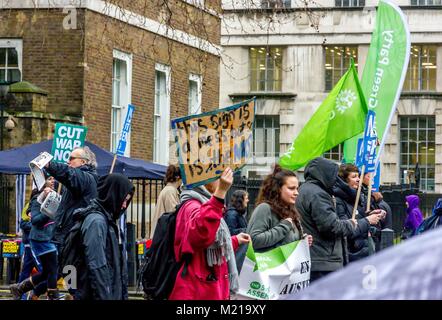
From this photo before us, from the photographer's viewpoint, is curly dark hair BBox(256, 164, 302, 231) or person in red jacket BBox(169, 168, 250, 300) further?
curly dark hair BBox(256, 164, 302, 231)

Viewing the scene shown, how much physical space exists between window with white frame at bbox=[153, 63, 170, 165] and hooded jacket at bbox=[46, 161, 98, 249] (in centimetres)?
1511

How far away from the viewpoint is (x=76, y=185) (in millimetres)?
11242

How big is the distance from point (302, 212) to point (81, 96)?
13922 mm

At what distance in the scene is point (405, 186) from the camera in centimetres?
3278

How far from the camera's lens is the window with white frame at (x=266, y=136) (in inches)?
1956

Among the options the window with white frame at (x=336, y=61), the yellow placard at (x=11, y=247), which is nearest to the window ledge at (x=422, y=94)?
the window with white frame at (x=336, y=61)

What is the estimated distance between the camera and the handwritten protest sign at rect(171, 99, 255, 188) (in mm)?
7707

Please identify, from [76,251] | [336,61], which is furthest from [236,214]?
[336,61]

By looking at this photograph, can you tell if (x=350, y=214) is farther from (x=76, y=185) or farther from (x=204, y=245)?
(x=204, y=245)

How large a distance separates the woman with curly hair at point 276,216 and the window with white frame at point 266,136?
40.1 meters

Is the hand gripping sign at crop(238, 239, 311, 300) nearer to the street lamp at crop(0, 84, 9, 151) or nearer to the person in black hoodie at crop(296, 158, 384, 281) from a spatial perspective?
the person in black hoodie at crop(296, 158, 384, 281)

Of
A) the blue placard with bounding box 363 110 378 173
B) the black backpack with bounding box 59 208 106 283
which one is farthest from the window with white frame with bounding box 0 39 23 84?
the black backpack with bounding box 59 208 106 283

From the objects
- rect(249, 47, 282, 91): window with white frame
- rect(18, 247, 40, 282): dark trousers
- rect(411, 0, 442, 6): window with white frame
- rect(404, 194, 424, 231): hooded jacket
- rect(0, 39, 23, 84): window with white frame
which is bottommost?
rect(18, 247, 40, 282): dark trousers

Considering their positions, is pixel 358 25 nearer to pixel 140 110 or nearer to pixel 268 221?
pixel 140 110
